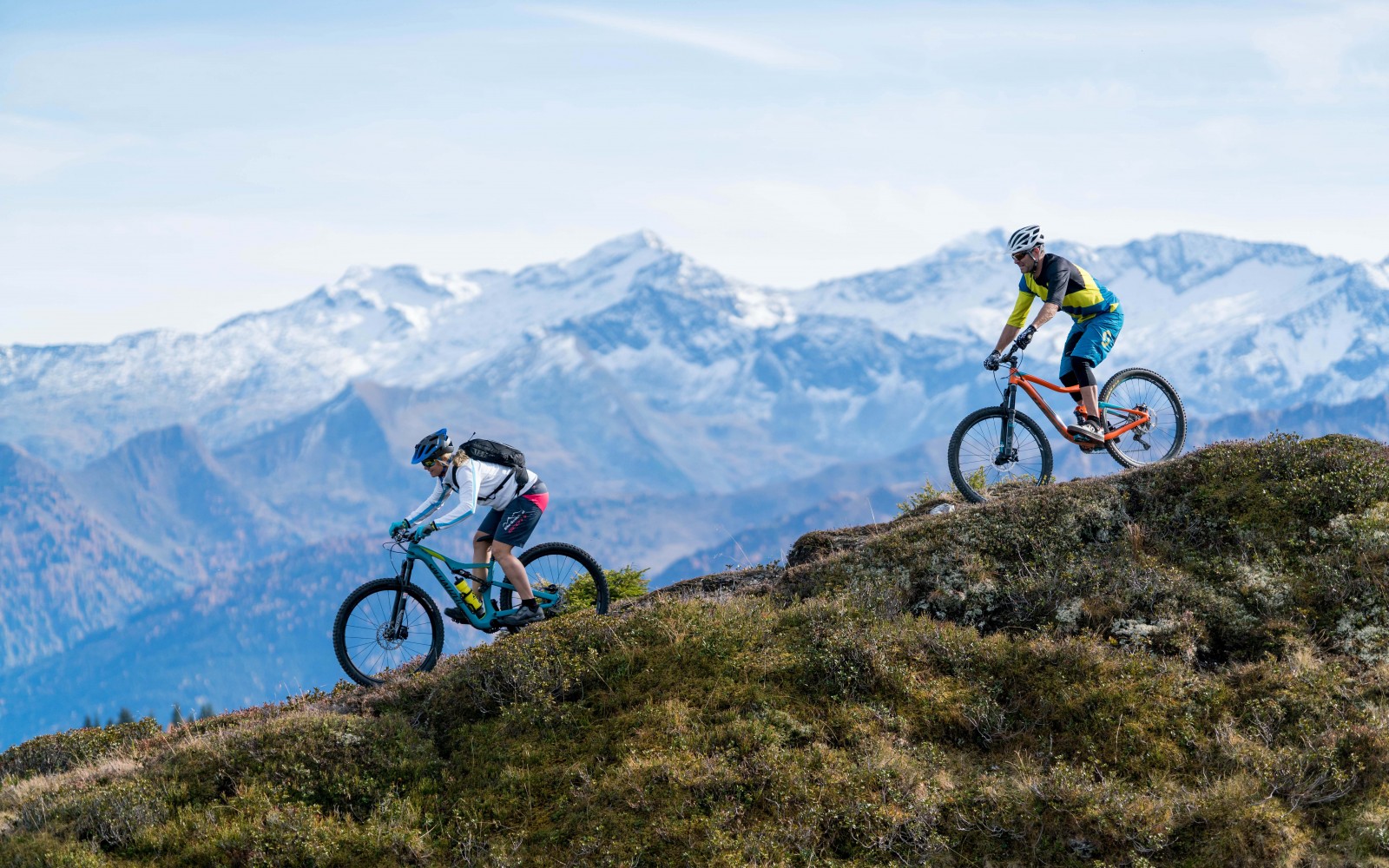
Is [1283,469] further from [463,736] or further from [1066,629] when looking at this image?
[463,736]

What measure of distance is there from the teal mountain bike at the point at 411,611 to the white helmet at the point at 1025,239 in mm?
8249

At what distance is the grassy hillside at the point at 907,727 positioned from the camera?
33.9ft

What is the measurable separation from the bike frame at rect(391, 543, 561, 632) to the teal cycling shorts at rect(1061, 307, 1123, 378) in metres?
8.87

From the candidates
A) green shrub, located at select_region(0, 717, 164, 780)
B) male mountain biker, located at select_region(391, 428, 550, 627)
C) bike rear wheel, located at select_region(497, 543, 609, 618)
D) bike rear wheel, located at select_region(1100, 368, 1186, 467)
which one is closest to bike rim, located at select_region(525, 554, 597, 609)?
bike rear wheel, located at select_region(497, 543, 609, 618)

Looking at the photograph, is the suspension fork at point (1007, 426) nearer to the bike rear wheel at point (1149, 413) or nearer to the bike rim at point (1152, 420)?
the bike rear wheel at point (1149, 413)

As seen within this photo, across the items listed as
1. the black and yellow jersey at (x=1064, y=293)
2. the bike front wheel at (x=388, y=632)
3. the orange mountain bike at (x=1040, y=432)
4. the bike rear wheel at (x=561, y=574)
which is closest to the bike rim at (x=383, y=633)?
the bike front wheel at (x=388, y=632)

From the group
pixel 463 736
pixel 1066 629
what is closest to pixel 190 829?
pixel 463 736

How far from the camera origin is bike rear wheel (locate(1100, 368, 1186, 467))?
1850cm

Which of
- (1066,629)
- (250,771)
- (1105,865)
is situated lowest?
(1105,865)

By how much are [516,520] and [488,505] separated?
20.0 inches

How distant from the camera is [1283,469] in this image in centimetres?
1470

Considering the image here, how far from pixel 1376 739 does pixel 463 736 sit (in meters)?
9.25

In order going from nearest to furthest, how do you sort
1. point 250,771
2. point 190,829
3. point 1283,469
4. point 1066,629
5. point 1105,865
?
point 1105,865 < point 190,829 < point 250,771 < point 1066,629 < point 1283,469


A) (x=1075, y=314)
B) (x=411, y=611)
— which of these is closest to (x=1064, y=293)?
(x=1075, y=314)
